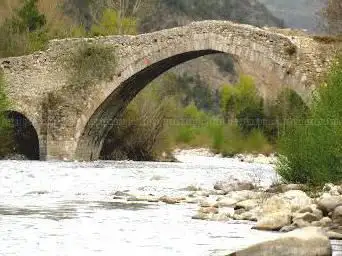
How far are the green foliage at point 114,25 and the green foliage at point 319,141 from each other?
71.6ft

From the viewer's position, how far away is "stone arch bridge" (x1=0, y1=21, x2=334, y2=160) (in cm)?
2488

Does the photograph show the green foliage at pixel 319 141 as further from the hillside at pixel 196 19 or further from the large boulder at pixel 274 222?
the hillside at pixel 196 19

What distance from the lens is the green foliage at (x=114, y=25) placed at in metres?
37.3

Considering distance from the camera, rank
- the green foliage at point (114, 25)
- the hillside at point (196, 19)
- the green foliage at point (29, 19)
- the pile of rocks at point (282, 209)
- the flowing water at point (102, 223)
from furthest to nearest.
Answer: the hillside at point (196, 19) → the green foliage at point (114, 25) → the green foliage at point (29, 19) → the pile of rocks at point (282, 209) → the flowing water at point (102, 223)

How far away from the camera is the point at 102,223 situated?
1162 cm

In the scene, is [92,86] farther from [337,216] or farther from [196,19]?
[196,19]

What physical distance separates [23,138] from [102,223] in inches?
753

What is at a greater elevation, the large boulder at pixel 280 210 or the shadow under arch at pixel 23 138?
the shadow under arch at pixel 23 138

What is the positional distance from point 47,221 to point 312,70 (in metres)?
12.5

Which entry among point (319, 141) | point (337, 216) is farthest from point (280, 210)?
point (319, 141)

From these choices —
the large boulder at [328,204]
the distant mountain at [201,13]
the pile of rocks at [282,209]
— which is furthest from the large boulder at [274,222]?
the distant mountain at [201,13]

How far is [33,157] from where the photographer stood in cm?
2995

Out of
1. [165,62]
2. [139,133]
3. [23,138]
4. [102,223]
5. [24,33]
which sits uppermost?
[24,33]

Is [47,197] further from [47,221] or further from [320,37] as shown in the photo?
[320,37]
